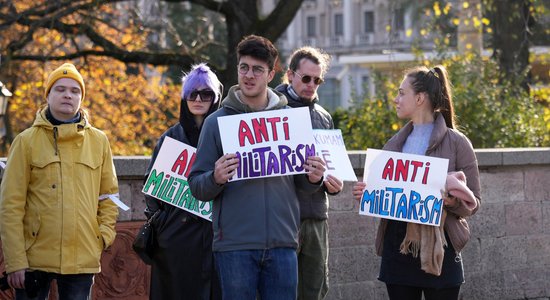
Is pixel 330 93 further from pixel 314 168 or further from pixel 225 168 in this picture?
pixel 225 168

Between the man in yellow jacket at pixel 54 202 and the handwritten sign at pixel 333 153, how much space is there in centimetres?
142

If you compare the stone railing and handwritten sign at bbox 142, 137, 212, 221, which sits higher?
handwritten sign at bbox 142, 137, 212, 221

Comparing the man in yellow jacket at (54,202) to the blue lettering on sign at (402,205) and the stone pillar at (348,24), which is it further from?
the stone pillar at (348,24)

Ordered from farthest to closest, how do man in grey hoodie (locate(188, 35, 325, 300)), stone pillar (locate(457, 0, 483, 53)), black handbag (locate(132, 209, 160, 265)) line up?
stone pillar (locate(457, 0, 483, 53))
black handbag (locate(132, 209, 160, 265))
man in grey hoodie (locate(188, 35, 325, 300))

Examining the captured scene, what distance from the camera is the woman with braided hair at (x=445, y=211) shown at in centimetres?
658

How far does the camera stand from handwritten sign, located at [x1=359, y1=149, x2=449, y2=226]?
6.65 meters

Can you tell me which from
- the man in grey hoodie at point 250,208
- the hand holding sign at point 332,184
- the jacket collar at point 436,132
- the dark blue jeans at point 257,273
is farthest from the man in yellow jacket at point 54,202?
the jacket collar at point 436,132

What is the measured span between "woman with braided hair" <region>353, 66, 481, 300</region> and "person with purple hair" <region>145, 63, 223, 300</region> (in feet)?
3.28

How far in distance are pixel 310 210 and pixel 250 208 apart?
133 centimetres

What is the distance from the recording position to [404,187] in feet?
22.5

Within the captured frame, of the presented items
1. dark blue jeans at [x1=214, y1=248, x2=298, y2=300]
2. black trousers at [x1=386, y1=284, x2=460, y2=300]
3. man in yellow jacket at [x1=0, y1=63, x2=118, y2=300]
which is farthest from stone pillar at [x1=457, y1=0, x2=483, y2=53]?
dark blue jeans at [x1=214, y1=248, x2=298, y2=300]

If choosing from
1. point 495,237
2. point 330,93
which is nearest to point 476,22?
point 495,237

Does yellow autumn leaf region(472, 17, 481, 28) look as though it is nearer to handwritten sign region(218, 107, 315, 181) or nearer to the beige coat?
the beige coat

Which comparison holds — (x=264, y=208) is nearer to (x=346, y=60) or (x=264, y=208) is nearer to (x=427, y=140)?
(x=427, y=140)
